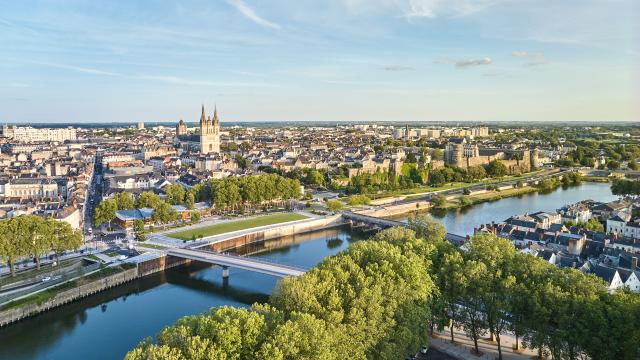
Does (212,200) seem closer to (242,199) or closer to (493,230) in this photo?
(242,199)

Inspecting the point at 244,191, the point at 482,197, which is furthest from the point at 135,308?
the point at 482,197

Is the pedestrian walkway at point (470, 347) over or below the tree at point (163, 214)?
below

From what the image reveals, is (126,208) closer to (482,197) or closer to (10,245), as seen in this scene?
(10,245)

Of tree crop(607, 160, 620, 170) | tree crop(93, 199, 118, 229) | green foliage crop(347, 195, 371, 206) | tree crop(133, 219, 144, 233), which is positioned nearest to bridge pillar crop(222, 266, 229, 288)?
tree crop(133, 219, 144, 233)

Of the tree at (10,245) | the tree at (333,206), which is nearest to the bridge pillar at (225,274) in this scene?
the tree at (10,245)

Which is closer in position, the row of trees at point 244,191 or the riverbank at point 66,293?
the riverbank at point 66,293

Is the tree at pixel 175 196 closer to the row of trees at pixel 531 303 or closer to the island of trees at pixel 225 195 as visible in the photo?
the island of trees at pixel 225 195

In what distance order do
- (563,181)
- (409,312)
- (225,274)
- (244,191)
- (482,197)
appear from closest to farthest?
(409,312), (225,274), (244,191), (482,197), (563,181)

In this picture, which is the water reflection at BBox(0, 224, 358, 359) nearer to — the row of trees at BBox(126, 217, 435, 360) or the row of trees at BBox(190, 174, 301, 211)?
the row of trees at BBox(126, 217, 435, 360)
